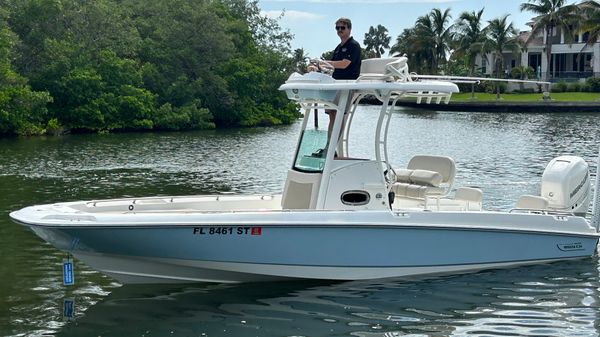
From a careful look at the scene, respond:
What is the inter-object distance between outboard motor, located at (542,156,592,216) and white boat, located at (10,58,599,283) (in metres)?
0.02

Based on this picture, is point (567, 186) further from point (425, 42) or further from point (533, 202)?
point (425, 42)

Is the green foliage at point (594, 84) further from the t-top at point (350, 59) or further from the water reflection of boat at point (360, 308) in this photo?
the t-top at point (350, 59)

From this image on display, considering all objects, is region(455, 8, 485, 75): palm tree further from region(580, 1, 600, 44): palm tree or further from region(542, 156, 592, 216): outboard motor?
region(542, 156, 592, 216): outboard motor

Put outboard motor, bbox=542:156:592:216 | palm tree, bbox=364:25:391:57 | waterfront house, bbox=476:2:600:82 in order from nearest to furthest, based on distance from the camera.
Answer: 1. outboard motor, bbox=542:156:592:216
2. waterfront house, bbox=476:2:600:82
3. palm tree, bbox=364:25:391:57

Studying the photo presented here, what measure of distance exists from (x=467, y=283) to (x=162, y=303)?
3922 millimetres

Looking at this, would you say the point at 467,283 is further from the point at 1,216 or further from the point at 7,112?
the point at 7,112

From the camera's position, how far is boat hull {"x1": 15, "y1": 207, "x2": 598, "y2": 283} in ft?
35.3

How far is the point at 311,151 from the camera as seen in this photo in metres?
12.2

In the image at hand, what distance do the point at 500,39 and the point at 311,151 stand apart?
79.4m

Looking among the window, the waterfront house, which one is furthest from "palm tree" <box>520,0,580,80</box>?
the window

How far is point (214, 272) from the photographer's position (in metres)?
11.3

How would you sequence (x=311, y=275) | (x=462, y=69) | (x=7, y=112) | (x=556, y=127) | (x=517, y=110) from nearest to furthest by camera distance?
(x=311, y=275), (x=7, y=112), (x=556, y=127), (x=517, y=110), (x=462, y=69)

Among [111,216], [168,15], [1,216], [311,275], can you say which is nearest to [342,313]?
[311,275]

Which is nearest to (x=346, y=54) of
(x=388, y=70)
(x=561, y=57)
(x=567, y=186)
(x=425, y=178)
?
(x=388, y=70)
